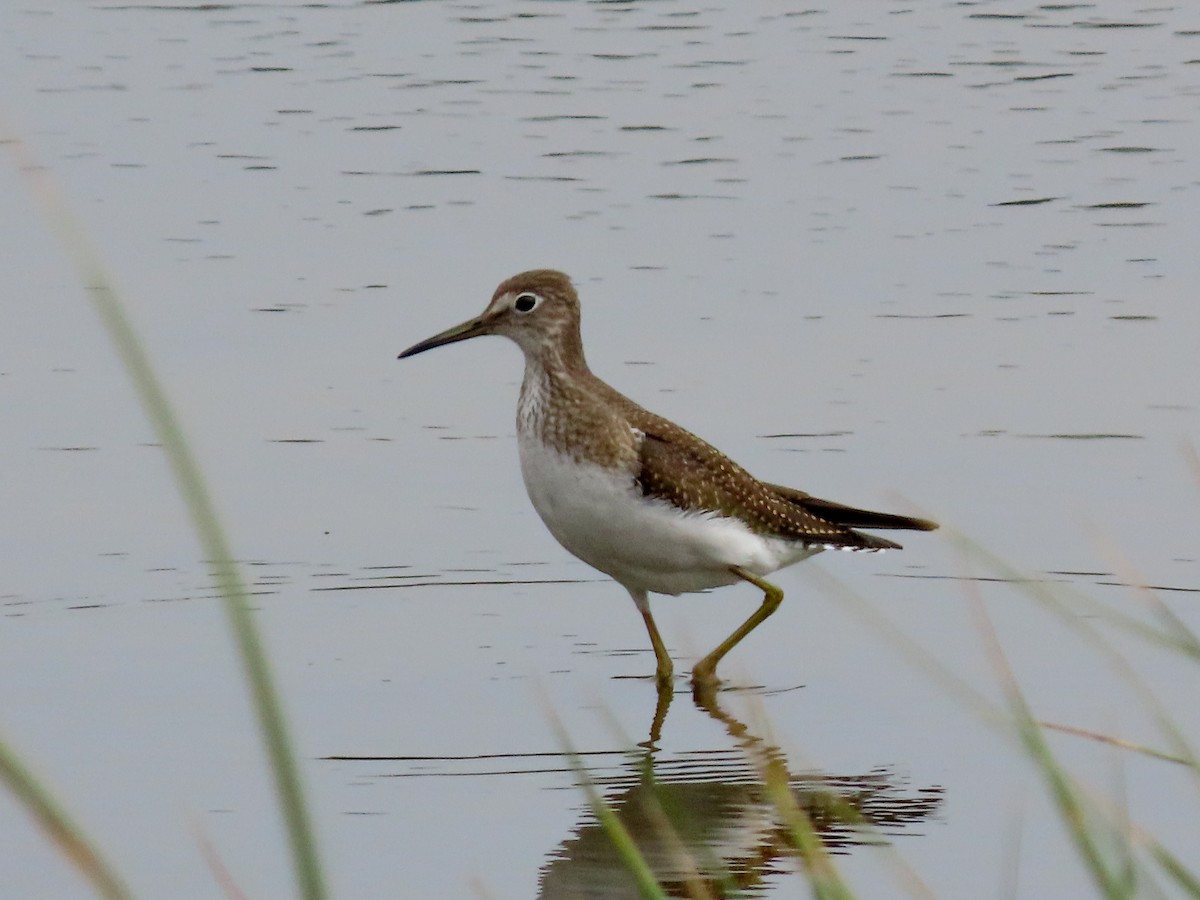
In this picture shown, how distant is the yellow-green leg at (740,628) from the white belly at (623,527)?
77 millimetres

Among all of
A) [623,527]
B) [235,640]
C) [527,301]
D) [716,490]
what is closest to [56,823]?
[235,640]

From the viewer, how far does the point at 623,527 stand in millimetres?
6707

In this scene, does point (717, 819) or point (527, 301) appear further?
point (527, 301)

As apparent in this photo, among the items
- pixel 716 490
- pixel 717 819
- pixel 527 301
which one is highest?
pixel 527 301

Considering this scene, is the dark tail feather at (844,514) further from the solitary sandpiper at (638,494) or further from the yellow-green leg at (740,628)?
the yellow-green leg at (740,628)

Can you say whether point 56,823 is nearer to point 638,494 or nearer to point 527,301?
point 638,494

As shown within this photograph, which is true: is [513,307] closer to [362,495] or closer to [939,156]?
[362,495]

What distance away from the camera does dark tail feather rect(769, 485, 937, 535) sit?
7.21 metres

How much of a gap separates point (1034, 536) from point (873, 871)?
2.67 meters

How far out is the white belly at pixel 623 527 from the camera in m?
6.71

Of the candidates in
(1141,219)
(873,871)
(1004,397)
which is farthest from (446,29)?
(873,871)

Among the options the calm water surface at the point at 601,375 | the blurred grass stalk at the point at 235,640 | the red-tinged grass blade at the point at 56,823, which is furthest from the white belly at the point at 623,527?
the blurred grass stalk at the point at 235,640

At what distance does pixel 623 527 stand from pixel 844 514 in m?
0.95

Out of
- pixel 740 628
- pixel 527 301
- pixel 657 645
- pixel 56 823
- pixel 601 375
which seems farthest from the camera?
pixel 601 375
